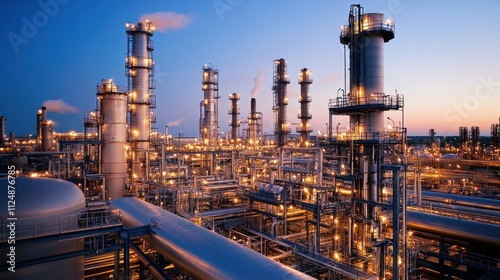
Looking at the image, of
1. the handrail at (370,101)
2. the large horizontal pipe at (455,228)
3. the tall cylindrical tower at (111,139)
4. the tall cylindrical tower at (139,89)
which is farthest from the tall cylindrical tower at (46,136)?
the large horizontal pipe at (455,228)

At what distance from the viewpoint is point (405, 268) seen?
12250 mm

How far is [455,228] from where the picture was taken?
1555 cm

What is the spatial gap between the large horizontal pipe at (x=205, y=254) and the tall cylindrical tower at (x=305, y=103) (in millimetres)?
28245

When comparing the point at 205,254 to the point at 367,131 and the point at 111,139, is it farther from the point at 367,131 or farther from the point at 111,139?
the point at 111,139

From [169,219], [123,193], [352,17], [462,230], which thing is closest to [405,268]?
[462,230]

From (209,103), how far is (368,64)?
31.5 m

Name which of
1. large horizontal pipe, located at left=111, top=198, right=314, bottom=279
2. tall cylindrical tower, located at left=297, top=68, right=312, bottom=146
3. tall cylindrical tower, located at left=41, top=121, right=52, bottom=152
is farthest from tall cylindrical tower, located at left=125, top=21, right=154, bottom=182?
tall cylindrical tower, located at left=297, top=68, right=312, bottom=146

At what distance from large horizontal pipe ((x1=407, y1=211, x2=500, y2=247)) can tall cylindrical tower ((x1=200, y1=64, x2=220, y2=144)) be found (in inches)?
1240

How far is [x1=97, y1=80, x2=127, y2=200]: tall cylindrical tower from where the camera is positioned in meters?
21.2

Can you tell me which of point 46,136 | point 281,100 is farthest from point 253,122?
point 46,136

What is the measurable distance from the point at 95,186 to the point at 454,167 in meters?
49.5

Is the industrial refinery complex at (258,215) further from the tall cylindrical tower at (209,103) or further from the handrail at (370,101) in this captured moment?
the tall cylindrical tower at (209,103)

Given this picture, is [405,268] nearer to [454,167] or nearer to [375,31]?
[375,31]

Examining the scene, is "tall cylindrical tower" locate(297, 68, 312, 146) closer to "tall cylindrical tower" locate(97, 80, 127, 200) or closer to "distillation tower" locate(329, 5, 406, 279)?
"distillation tower" locate(329, 5, 406, 279)
